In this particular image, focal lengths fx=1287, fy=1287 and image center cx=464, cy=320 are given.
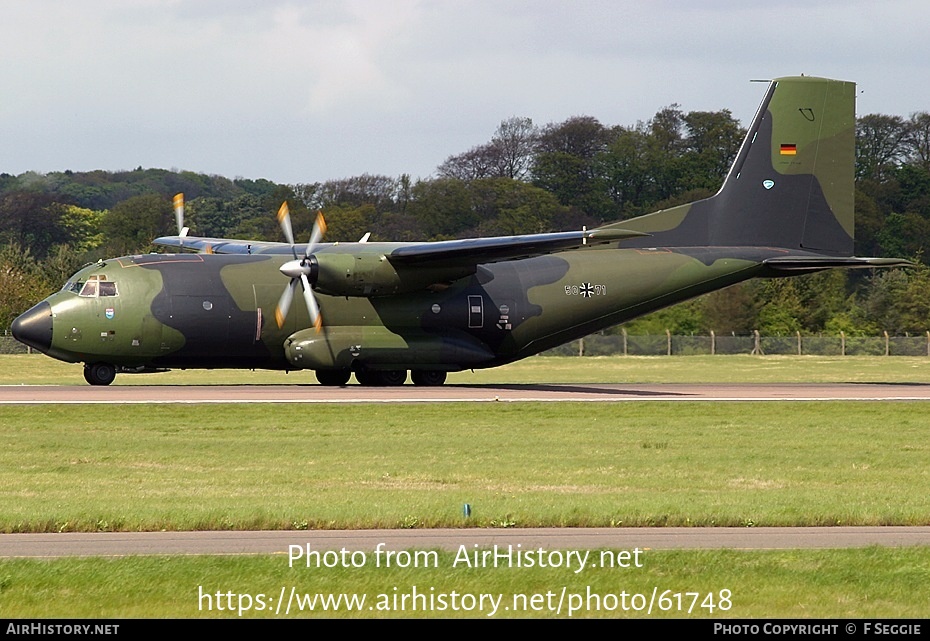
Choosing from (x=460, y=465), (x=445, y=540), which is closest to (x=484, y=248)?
(x=460, y=465)

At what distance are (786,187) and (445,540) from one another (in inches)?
1151

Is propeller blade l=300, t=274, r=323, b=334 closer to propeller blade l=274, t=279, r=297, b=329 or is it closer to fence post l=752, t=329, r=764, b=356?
propeller blade l=274, t=279, r=297, b=329

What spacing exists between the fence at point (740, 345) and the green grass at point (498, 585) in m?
51.9

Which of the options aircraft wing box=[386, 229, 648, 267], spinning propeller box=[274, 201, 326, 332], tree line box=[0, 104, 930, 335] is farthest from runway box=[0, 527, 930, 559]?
tree line box=[0, 104, 930, 335]

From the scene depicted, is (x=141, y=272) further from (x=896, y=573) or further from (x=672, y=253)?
(x=896, y=573)

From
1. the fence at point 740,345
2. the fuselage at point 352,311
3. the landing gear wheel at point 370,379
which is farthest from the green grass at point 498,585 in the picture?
the fence at point 740,345

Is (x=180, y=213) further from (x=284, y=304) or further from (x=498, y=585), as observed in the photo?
(x=498, y=585)

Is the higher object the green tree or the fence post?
the green tree

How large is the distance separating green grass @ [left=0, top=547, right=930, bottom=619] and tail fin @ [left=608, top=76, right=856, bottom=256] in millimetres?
27656

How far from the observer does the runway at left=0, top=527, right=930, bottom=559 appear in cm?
1343

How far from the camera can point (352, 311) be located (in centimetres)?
3641

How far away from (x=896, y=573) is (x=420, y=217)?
94.6m

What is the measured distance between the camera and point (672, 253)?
128 ft

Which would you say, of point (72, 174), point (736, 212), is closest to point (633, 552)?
point (736, 212)
